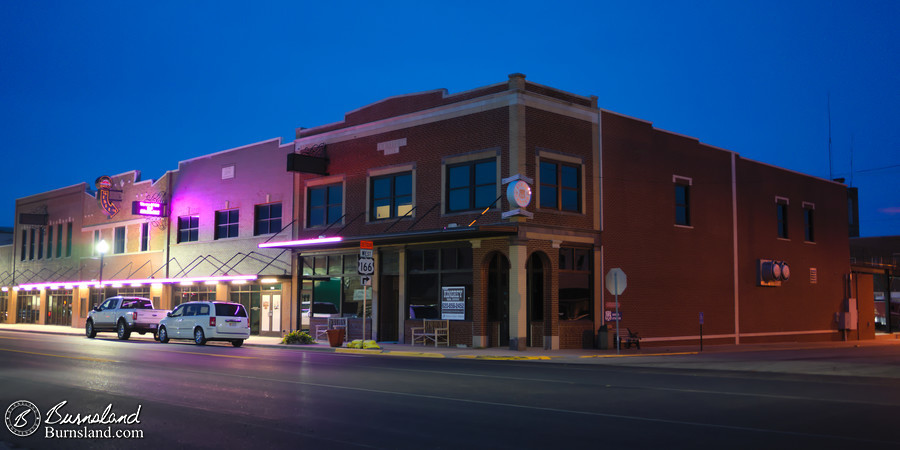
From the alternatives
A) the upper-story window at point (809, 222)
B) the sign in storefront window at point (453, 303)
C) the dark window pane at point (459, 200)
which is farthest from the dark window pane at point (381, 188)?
the upper-story window at point (809, 222)

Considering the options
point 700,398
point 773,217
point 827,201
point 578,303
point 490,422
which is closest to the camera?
point 490,422

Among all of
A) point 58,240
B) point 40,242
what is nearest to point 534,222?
point 58,240

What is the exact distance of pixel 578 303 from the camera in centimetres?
2836

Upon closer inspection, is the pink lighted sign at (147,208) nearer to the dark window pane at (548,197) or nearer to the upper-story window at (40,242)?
the upper-story window at (40,242)

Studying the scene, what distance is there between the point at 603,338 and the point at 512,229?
18.6ft

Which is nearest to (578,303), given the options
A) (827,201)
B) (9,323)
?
(827,201)

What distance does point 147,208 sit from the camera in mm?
42656

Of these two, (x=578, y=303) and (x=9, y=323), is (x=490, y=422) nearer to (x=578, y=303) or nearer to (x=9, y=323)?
(x=578, y=303)

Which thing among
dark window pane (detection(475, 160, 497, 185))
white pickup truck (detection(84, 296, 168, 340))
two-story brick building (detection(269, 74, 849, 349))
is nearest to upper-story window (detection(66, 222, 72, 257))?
white pickup truck (detection(84, 296, 168, 340))

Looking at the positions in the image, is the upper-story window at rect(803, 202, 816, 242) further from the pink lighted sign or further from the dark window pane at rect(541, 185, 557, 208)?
the pink lighted sign

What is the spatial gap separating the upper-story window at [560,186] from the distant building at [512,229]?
0.21 ft

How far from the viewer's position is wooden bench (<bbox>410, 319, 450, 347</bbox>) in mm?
28533

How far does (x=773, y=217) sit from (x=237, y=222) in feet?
90.1

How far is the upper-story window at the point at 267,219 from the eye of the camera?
1452 inches
